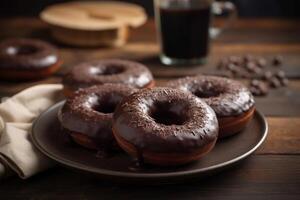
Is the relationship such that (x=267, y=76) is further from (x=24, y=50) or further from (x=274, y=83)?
(x=24, y=50)

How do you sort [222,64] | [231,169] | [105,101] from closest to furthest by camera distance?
[231,169] < [105,101] < [222,64]

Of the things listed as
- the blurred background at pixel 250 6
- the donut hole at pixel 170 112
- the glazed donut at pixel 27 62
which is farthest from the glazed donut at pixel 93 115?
the blurred background at pixel 250 6

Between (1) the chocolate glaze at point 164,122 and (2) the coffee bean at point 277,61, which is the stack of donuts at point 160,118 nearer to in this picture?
(1) the chocolate glaze at point 164,122

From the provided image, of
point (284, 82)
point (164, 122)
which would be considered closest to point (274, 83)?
point (284, 82)

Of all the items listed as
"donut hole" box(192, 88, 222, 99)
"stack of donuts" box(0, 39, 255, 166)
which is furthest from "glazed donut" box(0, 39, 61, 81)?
"donut hole" box(192, 88, 222, 99)

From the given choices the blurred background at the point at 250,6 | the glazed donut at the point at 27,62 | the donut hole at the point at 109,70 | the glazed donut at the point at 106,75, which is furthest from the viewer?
the blurred background at the point at 250,6
